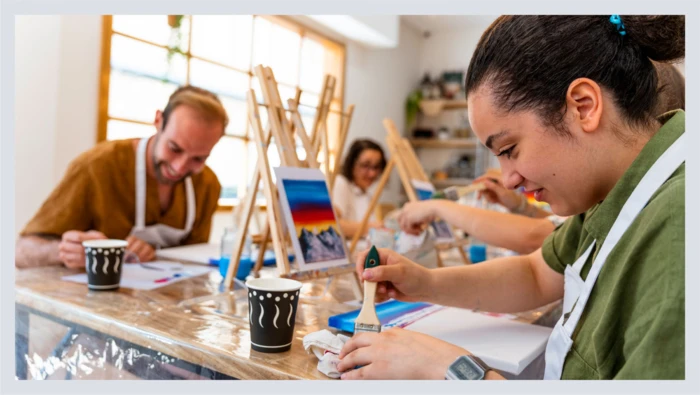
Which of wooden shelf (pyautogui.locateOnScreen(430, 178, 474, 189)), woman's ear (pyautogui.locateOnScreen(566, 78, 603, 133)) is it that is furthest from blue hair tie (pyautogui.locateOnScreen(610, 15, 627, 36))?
wooden shelf (pyautogui.locateOnScreen(430, 178, 474, 189))

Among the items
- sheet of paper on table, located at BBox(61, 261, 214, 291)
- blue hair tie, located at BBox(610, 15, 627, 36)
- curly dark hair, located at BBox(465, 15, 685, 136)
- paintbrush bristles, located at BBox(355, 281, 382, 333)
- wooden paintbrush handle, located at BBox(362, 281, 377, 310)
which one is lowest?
sheet of paper on table, located at BBox(61, 261, 214, 291)

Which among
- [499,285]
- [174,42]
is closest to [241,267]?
[499,285]

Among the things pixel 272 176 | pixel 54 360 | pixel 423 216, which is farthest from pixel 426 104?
pixel 54 360

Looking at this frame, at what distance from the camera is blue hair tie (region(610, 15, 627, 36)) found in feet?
2.43

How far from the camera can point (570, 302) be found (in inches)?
35.6

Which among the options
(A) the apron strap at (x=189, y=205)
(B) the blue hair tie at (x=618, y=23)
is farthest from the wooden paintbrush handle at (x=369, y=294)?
(A) the apron strap at (x=189, y=205)

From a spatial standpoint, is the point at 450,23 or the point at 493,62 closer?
the point at 493,62

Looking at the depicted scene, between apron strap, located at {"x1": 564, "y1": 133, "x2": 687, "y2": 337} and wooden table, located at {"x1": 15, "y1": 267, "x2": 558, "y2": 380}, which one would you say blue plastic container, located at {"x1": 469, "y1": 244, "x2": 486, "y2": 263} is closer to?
wooden table, located at {"x1": 15, "y1": 267, "x2": 558, "y2": 380}

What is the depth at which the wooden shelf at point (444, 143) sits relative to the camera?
20.6ft

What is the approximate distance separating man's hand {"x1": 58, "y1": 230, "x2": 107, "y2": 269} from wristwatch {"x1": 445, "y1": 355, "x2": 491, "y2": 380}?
46.0 inches

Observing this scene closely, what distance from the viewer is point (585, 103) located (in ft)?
2.36

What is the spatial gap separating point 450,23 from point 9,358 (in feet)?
20.5

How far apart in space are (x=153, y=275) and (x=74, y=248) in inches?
9.6

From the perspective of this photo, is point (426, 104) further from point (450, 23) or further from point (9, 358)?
point (9, 358)
